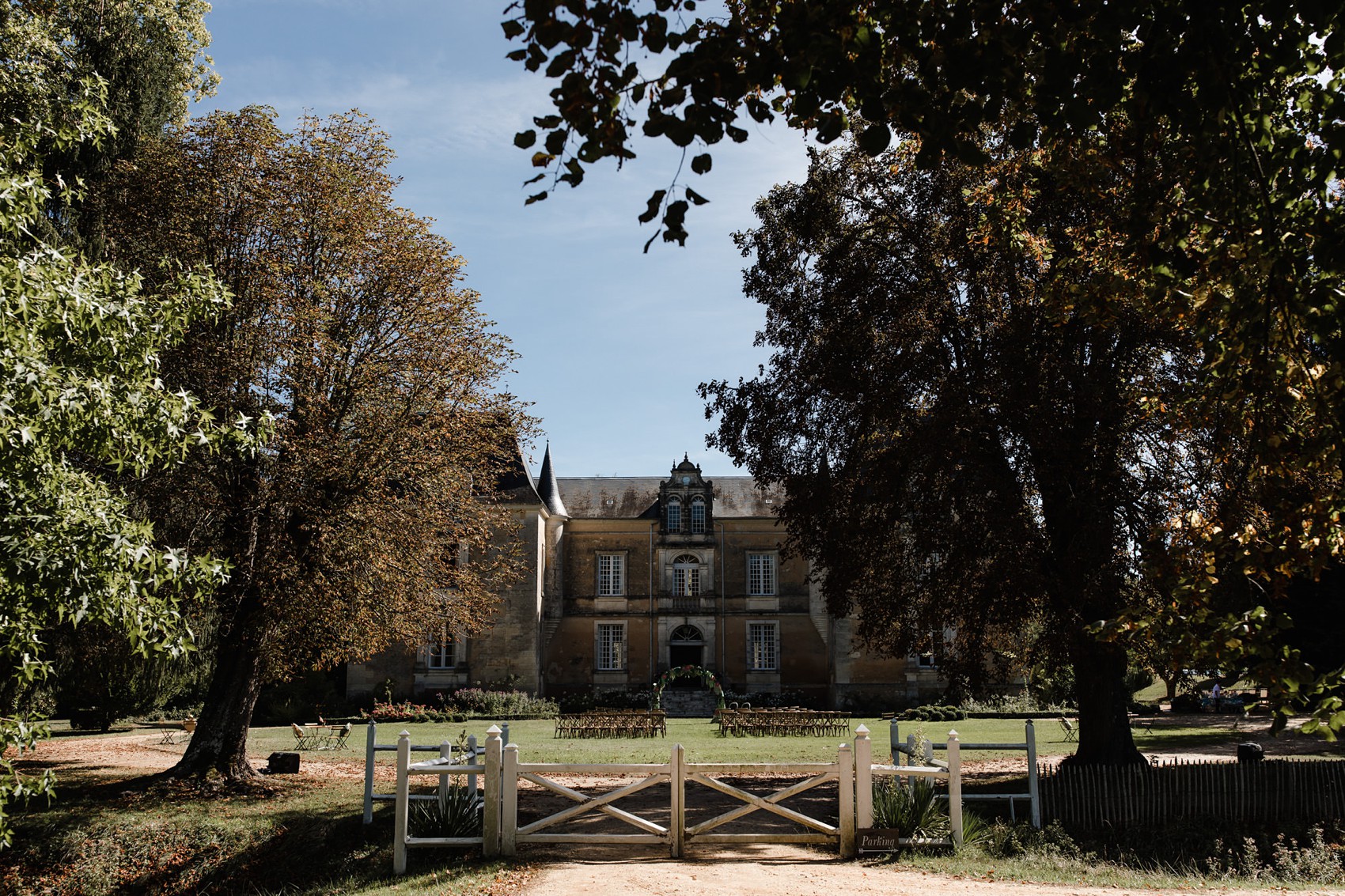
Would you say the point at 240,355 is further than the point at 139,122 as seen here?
No

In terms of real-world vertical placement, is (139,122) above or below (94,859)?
above

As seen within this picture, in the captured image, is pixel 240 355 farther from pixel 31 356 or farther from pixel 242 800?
pixel 31 356

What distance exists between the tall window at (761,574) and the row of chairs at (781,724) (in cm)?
1302

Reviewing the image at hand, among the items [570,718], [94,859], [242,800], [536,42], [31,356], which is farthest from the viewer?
[570,718]

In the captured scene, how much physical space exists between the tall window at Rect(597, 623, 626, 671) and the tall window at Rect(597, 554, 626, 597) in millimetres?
1271

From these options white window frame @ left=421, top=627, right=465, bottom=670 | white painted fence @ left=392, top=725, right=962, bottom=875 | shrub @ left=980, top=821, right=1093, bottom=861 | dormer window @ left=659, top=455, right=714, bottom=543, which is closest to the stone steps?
dormer window @ left=659, top=455, right=714, bottom=543

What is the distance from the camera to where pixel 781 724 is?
Answer: 2497cm

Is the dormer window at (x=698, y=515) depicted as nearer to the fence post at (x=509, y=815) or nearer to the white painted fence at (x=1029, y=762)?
the white painted fence at (x=1029, y=762)

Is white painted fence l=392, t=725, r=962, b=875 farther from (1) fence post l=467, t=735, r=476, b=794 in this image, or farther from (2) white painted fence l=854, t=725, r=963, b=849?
(1) fence post l=467, t=735, r=476, b=794

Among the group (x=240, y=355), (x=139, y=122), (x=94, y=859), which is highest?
(x=139, y=122)

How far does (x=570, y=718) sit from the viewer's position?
2591 cm

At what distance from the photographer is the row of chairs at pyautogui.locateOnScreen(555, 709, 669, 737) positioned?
24.9 m

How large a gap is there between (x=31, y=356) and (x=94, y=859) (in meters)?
8.65

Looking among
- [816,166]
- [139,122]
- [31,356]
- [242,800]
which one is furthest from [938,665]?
[139,122]
